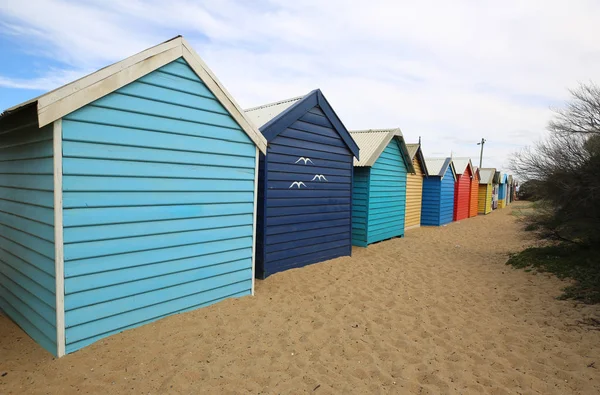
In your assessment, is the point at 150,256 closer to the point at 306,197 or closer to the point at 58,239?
the point at 58,239

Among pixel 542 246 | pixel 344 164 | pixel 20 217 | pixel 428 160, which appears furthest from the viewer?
pixel 428 160

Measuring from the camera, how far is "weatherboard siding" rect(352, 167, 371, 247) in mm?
10875

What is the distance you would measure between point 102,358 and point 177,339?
79cm

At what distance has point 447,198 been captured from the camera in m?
19.3

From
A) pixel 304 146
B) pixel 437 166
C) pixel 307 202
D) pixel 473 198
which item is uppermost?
pixel 437 166

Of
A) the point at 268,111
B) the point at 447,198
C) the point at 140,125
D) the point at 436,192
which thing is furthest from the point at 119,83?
the point at 447,198

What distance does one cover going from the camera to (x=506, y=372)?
146 inches

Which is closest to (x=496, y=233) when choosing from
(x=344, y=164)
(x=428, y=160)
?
(x=428, y=160)

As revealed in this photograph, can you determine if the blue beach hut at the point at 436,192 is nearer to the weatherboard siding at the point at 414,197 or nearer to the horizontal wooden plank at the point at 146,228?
the weatherboard siding at the point at 414,197

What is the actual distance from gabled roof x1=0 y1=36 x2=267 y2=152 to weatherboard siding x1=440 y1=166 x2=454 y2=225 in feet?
51.5

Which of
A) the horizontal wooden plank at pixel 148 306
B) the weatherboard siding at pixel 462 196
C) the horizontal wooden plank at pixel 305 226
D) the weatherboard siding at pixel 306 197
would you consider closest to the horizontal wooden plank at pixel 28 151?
the horizontal wooden plank at pixel 148 306

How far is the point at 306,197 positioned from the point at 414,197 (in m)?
9.95

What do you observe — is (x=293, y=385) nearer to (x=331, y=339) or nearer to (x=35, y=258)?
(x=331, y=339)

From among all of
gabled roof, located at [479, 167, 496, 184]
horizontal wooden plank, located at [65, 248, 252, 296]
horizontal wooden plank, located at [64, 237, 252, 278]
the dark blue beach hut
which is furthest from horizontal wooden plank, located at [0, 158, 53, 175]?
gabled roof, located at [479, 167, 496, 184]
